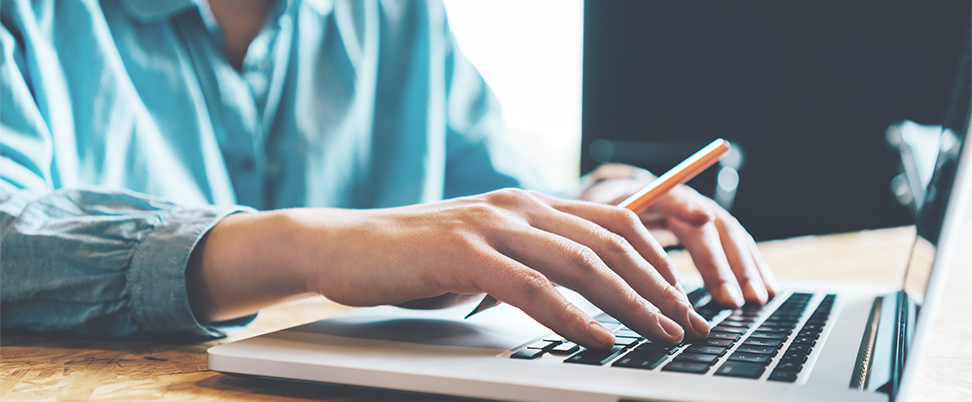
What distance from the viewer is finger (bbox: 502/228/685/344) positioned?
0.36 m

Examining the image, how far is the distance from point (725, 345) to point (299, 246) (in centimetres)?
26

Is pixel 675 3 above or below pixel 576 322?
above

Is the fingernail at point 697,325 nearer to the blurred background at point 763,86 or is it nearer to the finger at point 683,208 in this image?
the finger at point 683,208

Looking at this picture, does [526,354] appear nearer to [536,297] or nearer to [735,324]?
[536,297]

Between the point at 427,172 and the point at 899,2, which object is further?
the point at 899,2

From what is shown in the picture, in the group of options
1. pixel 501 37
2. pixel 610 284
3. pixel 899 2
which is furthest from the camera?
pixel 501 37

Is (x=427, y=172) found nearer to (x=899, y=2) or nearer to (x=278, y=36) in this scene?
(x=278, y=36)

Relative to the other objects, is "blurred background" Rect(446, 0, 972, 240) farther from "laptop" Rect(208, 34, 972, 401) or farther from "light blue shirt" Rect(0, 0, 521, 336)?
"laptop" Rect(208, 34, 972, 401)

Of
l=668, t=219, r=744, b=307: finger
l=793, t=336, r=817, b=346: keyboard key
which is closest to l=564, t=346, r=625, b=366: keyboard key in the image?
l=793, t=336, r=817, b=346: keyboard key

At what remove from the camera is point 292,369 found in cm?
33

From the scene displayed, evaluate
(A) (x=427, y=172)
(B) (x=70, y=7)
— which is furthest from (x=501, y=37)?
(B) (x=70, y=7)

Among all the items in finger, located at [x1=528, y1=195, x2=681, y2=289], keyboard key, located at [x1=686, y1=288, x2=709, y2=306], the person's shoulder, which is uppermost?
the person's shoulder

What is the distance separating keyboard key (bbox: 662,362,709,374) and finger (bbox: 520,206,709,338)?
0.07m

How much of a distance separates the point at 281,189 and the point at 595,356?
62 cm
